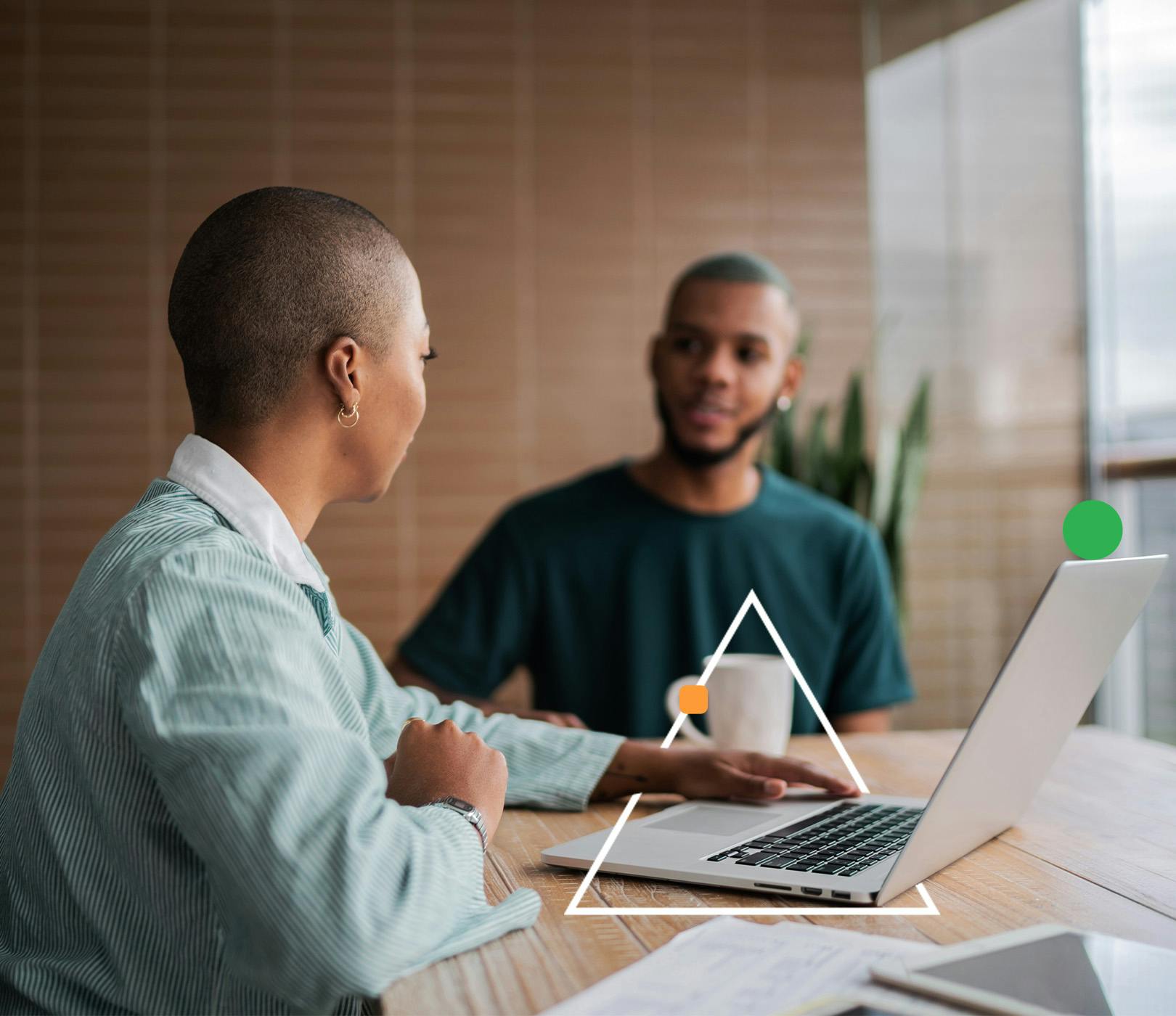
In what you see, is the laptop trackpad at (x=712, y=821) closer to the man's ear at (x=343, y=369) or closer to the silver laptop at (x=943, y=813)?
the silver laptop at (x=943, y=813)

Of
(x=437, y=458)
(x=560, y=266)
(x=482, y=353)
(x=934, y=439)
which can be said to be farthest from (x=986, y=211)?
(x=437, y=458)

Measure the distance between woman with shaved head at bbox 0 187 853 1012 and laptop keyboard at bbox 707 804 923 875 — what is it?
0.28 ft

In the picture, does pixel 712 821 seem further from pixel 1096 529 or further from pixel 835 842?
pixel 1096 529

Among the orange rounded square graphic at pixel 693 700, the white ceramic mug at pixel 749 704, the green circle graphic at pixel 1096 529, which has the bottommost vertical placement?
the white ceramic mug at pixel 749 704

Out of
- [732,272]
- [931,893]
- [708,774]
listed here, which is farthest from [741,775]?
[732,272]

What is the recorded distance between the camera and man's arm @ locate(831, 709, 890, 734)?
2.02m

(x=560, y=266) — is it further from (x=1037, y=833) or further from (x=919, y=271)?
(x=1037, y=833)

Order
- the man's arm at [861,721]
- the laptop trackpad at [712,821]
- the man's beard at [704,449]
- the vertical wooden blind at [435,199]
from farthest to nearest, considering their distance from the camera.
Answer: the vertical wooden blind at [435,199], the man's beard at [704,449], the man's arm at [861,721], the laptop trackpad at [712,821]

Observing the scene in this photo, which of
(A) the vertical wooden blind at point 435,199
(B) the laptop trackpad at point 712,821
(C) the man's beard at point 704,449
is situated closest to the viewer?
Answer: (B) the laptop trackpad at point 712,821

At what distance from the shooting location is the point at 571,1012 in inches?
25.0

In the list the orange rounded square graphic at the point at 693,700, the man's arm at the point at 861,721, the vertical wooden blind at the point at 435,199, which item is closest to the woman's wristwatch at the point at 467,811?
the orange rounded square graphic at the point at 693,700

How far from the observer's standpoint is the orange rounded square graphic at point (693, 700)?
3.27ft

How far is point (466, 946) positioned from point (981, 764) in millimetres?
401

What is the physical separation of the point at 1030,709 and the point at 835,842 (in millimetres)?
203
